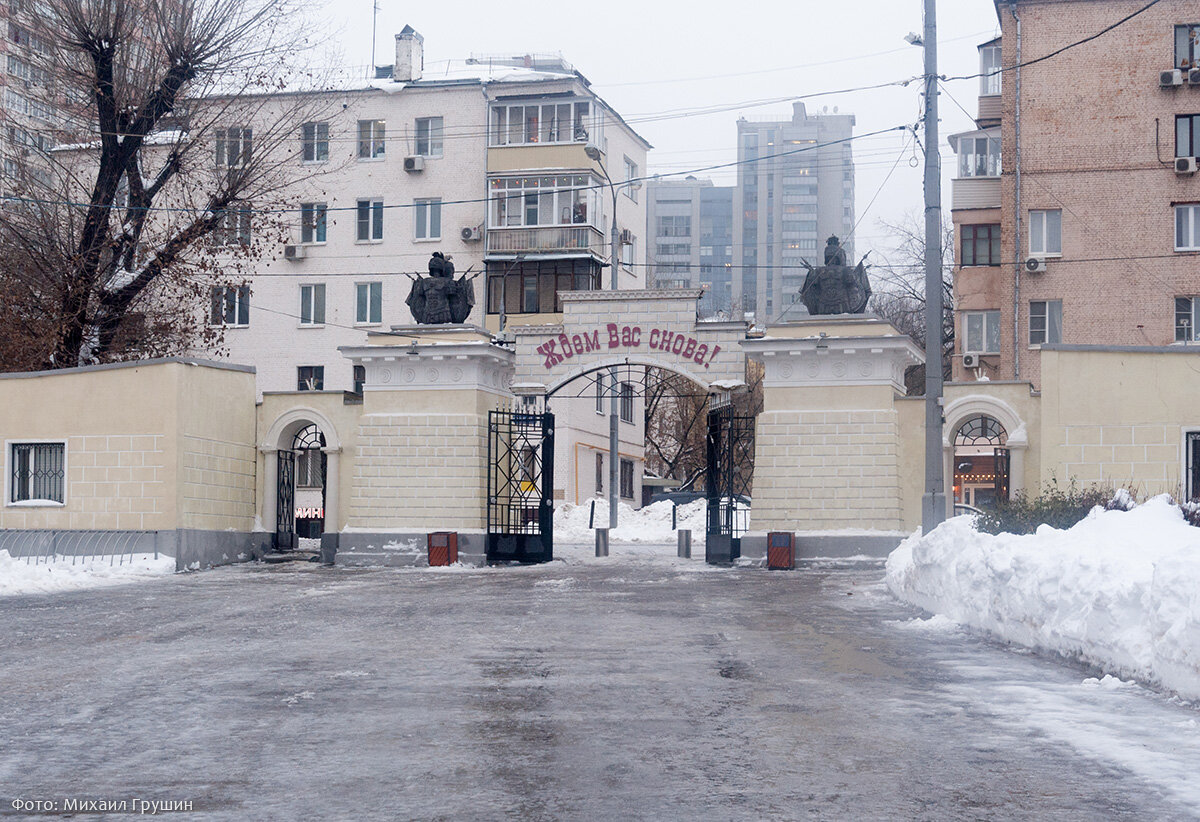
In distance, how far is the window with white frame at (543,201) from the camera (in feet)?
153

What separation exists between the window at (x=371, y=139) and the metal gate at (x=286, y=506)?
22.6 metres

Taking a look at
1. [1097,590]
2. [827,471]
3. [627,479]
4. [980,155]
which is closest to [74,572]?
[827,471]

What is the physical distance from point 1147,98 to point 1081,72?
6.36 ft

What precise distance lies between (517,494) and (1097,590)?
1783 cm

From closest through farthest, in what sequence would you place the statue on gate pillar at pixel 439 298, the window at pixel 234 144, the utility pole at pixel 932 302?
1. the utility pole at pixel 932 302
2. the statue on gate pillar at pixel 439 298
3. the window at pixel 234 144

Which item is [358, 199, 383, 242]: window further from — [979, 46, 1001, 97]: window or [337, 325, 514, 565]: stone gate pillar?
[337, 325, 514, 565]: stone gate pillar

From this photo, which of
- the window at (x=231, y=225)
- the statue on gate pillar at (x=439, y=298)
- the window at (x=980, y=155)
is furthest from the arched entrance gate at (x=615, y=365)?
the window at (x=980, y=155)

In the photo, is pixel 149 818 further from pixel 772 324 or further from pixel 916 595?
pixel 772 324

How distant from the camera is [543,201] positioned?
4712cm

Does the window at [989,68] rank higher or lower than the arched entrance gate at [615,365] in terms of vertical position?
higher

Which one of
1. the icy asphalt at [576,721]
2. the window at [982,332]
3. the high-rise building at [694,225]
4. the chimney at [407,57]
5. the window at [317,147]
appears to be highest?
the high-rise building at [694,225]

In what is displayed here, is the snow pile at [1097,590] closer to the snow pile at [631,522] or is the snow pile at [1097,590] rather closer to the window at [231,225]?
the window at [231,225]

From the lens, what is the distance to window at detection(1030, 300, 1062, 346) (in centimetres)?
3894

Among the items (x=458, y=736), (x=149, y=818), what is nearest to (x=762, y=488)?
(x=458, y=736)
